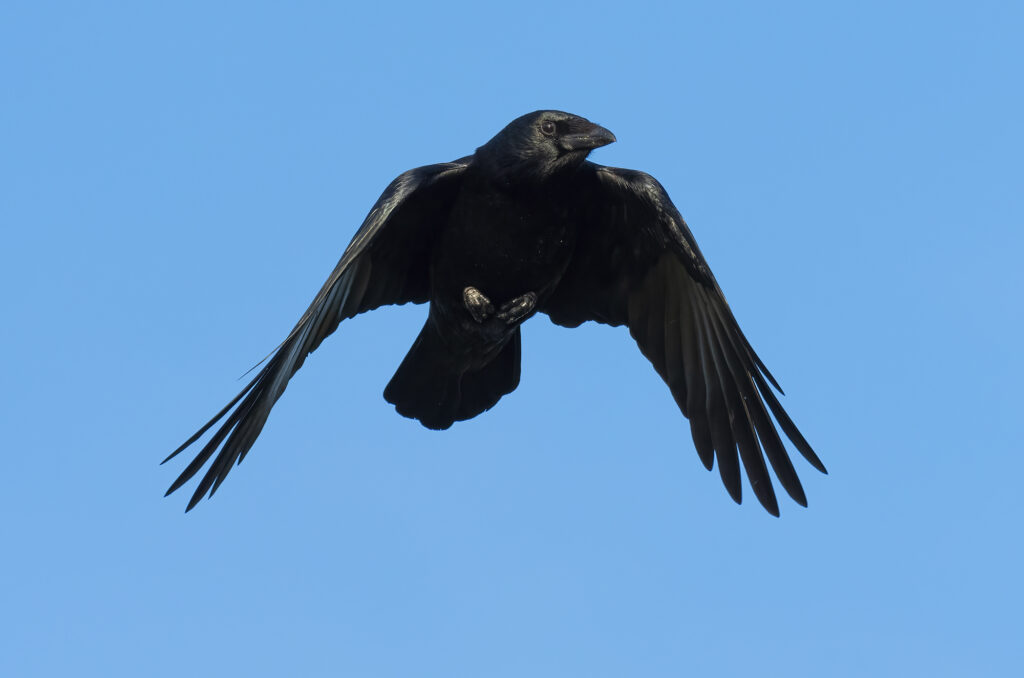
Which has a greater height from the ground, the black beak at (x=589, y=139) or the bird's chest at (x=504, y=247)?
the black beak at (x=589, y=139)

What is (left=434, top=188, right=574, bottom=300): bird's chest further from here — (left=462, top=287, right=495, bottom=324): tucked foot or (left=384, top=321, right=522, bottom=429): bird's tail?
(left=384, top=321, right=522, bottom=429): bird's tail

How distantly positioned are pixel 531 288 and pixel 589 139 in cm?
86

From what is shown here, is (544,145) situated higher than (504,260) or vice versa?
(544,145)

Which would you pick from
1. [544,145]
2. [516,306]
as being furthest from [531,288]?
[544,145]

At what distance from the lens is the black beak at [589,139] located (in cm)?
705

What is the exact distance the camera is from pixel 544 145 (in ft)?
23.4

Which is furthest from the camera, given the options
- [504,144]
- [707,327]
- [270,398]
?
[707,327]

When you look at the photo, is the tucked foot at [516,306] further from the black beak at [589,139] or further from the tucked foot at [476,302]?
the black beak at [589,139]

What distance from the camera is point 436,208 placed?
7543 mm

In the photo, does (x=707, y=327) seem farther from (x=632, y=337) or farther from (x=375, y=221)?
(x=375, y=221)

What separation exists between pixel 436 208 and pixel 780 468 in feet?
7.18

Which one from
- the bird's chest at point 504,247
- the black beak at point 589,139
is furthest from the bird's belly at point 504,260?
the black beak at point 589,139

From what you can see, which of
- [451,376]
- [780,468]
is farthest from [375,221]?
[780,468]

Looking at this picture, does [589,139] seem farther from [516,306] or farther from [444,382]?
[444,382]
